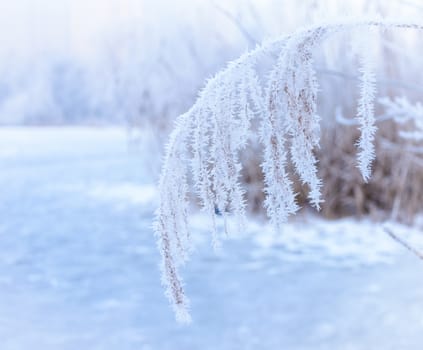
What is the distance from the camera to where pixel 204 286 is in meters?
2.76

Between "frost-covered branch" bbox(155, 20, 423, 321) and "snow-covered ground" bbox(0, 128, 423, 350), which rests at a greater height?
"frost-covered branch" bbox(155, 20, 423, 321)

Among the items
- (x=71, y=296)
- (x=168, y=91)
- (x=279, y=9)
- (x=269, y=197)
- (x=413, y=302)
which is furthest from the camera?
(x=168, y=91)

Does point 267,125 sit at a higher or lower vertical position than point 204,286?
higher

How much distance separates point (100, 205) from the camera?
16.6ft

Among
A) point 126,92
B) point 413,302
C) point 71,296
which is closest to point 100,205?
point 126,92

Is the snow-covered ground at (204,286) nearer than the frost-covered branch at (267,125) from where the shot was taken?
No

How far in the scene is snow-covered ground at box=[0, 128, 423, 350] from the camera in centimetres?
211

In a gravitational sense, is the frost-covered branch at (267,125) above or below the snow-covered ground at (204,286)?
above

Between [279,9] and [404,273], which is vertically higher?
[279,9]

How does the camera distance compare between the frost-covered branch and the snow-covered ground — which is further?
the snow-covered ground

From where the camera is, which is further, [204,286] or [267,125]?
[204,286]

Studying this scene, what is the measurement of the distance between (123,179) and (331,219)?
286 cm

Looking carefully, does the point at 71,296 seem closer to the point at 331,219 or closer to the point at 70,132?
the point at 331,219

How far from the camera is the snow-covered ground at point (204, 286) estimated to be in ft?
6.91
